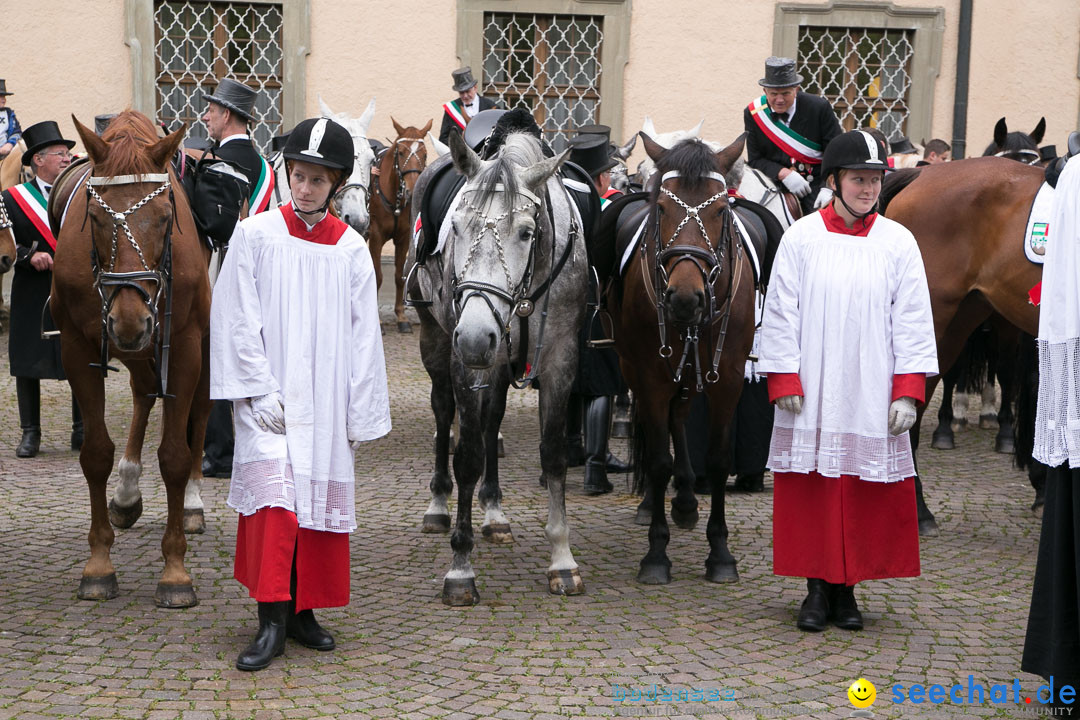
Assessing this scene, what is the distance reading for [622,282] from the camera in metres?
6.54

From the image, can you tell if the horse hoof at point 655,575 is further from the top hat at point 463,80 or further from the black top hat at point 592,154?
the top hat at point 463,80

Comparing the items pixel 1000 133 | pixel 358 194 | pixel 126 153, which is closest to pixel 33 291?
pixel 358 194

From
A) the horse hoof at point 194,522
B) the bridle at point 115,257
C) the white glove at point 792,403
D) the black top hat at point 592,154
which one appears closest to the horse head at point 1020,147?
the black top hat at point 592,154

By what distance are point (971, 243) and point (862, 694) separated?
361 cm

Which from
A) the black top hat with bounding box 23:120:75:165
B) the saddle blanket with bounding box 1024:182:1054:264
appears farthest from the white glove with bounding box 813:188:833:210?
the black top hat with bounding box 23:120:75:165

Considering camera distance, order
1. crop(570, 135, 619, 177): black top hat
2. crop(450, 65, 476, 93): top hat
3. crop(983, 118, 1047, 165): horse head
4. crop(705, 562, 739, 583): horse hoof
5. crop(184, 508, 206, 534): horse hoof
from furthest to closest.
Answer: crop(450, 65, 476, 93): top hat < crop(983, 118, 1047, 165): horse head < crop(570, 135, 619, 177): black top hat < crop(184, 508, 206, 534): horse hoof < crop(705, 562, 739, 583): horse hoof

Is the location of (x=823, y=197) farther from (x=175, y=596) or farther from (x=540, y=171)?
(x=175, y=596)

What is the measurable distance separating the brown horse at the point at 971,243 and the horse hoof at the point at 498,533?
95.0 inches

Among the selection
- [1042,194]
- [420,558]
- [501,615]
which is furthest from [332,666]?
[1042,194]

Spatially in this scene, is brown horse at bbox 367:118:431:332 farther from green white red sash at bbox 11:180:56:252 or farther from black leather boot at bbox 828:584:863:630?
black leather boot at bbox 828:584:863:630

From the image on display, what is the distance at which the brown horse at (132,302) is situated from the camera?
16.3 ft

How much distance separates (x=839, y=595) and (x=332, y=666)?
2.26m

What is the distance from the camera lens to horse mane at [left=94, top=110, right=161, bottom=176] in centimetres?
504

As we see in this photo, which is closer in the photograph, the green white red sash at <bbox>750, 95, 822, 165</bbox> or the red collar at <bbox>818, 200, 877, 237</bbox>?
the red collar at <bbox>818, 200, 877, 237</bbox>
